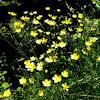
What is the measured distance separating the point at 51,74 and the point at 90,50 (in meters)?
0.65

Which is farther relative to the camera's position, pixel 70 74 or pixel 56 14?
pixel 56 14

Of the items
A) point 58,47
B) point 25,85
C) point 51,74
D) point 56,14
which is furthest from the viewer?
point 56,14

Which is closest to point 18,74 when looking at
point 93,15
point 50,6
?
point 50,6

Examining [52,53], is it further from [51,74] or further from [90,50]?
[90,50]

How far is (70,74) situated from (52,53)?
0.42m

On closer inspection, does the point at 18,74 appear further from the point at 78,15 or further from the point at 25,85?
the point at 78,15

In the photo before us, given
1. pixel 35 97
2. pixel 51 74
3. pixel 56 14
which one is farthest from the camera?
pixel 56 14

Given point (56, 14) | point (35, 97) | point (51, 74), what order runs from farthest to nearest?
point (56, 14), point (51, 74), point (35, 97)

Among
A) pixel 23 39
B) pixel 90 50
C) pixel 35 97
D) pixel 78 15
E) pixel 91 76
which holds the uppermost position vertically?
pixel 78 15

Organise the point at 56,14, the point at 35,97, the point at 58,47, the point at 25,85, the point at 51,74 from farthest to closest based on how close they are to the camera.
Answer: the point at 56,14
the point at 58,47
the point at 51,74
the point at 25,85
the point at 35,97

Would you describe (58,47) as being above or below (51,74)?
above

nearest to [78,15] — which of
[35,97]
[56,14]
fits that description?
[56,14]

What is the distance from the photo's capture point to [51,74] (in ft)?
9.09

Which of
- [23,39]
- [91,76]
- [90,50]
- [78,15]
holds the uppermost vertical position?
[78,15]
